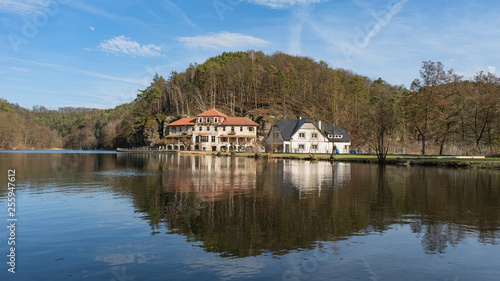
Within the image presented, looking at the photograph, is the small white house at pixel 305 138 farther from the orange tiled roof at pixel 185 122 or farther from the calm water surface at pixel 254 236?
the calm water surface at pixel 254 236

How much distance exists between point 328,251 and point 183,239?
15.4 ft

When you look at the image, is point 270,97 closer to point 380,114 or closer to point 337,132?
point 337,132

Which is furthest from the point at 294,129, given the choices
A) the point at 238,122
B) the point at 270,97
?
the point at 270,97

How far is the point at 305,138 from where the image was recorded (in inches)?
3514

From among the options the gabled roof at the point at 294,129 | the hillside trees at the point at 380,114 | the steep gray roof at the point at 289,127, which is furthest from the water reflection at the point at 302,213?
the gabled roof at the point at 294,129

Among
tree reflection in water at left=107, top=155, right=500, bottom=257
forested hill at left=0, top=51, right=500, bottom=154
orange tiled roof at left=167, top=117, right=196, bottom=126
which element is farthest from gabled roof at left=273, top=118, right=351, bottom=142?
tree reflection in water at left=107, top=155, right=500, bottom=257

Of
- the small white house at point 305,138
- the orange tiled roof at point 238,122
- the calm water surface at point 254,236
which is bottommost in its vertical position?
the calm water surface at point 254,236

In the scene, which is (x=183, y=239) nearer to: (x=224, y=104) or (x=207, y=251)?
(x=207, y=251)

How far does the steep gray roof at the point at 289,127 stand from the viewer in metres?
89.0

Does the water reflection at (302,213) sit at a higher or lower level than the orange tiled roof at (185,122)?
lower

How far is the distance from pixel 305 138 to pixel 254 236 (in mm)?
78978

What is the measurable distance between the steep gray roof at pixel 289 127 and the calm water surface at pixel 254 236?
222 ft

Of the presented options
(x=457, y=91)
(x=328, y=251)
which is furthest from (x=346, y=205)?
(x=457, y=91)

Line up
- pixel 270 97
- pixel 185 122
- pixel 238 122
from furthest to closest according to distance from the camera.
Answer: pixel 270 97 < pixel 185 122 < pixel 238 122
